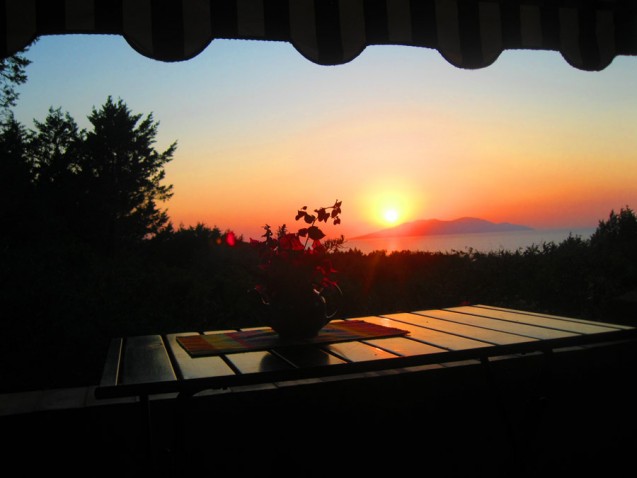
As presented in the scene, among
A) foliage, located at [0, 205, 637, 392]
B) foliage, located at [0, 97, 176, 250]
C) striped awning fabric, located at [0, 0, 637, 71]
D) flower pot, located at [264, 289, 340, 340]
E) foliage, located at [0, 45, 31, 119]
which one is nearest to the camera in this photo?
striped awning fabric, located at [0, 0, 637, 71]

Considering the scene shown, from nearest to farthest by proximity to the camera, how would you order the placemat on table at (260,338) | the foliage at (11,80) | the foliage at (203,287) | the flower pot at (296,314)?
the placemat on table at (260,338) → the flower pot at (296,314) → the foliage at (203,287) → the foliage at (11,80)

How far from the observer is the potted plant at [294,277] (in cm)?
214

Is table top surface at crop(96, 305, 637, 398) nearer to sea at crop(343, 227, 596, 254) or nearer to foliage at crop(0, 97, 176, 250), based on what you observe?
sea at crop(343, 227, 596, 254)

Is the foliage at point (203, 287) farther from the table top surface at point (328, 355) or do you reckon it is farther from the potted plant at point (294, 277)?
the table top surface at point (328, 355)

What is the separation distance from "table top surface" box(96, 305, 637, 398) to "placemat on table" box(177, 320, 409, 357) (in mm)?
47

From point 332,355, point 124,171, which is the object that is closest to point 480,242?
point 332,355

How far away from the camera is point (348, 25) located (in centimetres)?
215

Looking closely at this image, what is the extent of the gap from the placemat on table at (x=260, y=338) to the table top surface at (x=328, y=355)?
47 mm

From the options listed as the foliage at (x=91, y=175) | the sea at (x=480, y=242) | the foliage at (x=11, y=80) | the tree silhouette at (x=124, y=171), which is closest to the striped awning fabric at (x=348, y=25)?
the sea at (x=480, y=242)

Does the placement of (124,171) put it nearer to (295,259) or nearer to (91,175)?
(91,175)

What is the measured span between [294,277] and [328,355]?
41 cm

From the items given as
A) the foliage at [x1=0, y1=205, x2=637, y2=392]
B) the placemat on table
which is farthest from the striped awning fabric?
the placemat on table

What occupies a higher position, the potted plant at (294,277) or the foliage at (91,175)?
the foliage at (91,175)

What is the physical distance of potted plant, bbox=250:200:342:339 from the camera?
84.3 inches
